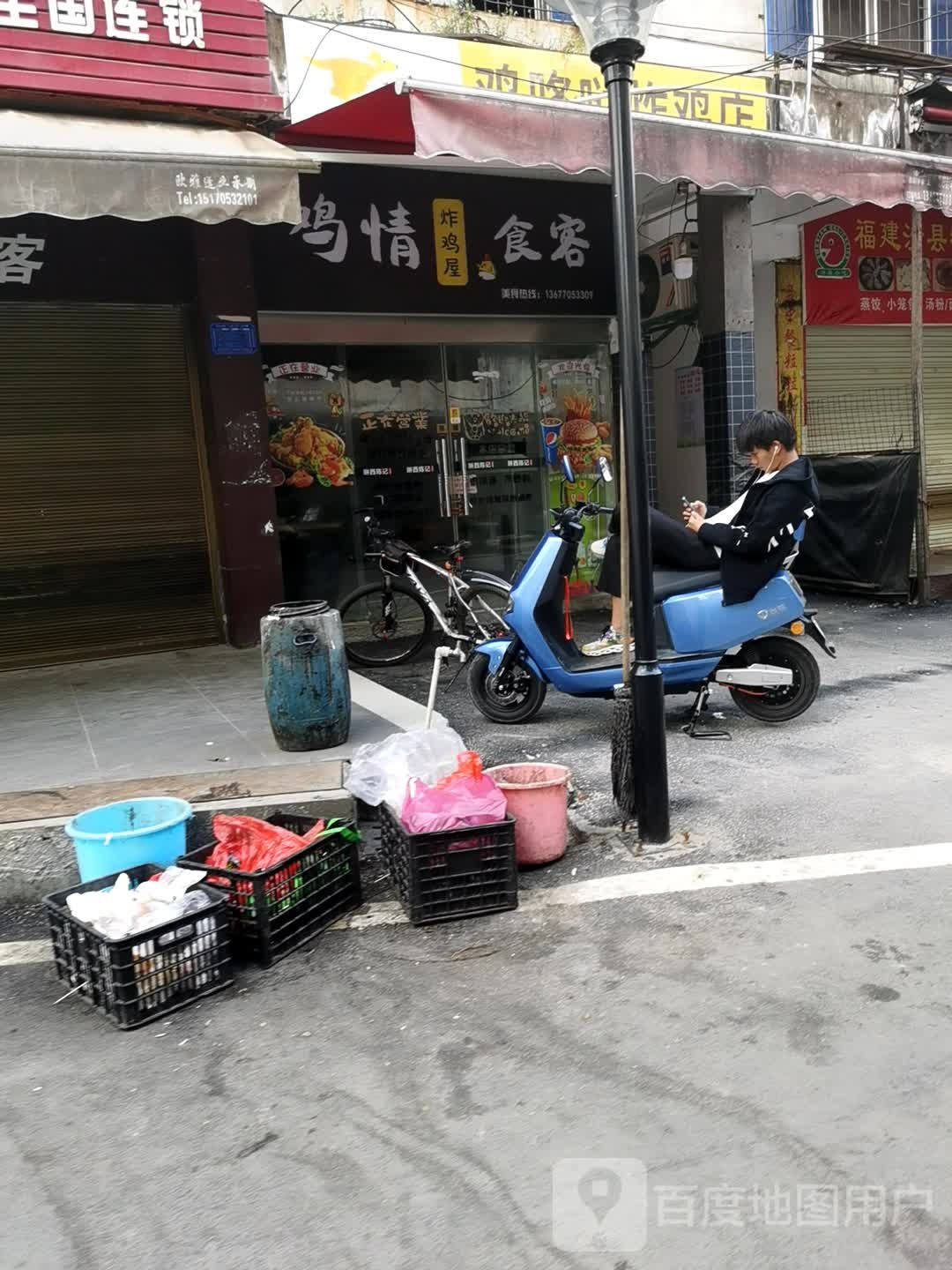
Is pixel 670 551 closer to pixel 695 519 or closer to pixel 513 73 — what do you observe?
pixel 695 519

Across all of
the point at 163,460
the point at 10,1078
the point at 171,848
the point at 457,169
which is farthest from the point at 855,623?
the point at 10,1078

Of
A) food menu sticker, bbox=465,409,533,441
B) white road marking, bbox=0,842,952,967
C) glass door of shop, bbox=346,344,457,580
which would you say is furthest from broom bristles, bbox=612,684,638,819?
food menu sticker, bbox=465,409,533,441

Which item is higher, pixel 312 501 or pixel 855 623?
pixel 312 501

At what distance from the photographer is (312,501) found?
921 cm

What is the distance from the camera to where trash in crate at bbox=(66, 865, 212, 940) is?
3.11m

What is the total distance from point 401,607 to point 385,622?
1.02 ft

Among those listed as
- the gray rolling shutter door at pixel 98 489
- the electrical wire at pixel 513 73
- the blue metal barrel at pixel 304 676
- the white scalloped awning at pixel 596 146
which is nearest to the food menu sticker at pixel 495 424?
the white scalloped awning at pixel 596 146

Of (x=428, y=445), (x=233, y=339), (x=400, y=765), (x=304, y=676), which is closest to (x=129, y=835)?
(x=400, y=765)

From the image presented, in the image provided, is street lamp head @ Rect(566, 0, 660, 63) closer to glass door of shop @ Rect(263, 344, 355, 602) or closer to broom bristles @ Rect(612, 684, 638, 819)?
broom bristles @ Rect(612, 684, 638, 819)

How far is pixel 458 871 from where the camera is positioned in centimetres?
362

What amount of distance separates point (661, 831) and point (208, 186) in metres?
4.22

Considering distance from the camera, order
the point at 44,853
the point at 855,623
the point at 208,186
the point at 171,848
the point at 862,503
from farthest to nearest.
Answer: the point at 862,503, the point at 855,623, the point at 208,186, the point at 44,853, the point at 171,848

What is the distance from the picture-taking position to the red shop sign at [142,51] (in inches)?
246

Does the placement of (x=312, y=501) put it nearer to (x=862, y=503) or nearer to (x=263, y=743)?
(x=263, y=743)
